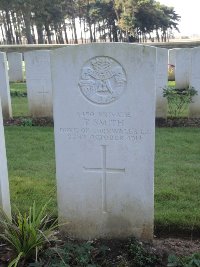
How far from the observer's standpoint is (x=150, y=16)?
150ft

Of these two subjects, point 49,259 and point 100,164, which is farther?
point 100,164

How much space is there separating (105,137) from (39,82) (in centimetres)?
552

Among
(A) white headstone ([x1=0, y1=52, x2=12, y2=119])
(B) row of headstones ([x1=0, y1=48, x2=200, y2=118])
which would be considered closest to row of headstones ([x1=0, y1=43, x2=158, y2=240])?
(B) row of headstones ([x1=0, y1=48, x2=200, y2=118])

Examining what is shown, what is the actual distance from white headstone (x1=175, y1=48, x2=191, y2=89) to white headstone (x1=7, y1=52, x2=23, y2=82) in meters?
6.58

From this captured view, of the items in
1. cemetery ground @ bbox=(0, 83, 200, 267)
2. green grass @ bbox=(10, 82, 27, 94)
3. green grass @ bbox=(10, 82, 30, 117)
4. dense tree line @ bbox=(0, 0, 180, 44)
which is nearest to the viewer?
cemetery ground @ bbox=(0, 83, 200, 267)

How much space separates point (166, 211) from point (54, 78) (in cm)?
178

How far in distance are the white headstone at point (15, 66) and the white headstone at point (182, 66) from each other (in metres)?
6.58

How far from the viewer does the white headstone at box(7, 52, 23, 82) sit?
49.9 feet

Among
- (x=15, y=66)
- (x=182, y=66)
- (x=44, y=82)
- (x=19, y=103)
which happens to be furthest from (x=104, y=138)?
(x=15, y=66)

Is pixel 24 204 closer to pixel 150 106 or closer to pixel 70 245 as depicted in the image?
pixel 70 245

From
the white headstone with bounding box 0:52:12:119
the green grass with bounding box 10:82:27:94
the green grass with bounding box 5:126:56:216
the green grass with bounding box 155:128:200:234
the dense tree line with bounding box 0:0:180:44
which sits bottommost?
the green grass with bounding box 155:128:200:234

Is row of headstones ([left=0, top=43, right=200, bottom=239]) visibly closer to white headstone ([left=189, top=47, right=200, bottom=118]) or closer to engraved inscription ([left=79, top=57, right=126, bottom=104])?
engraved inscription ([left=79, top=57, right=126, bottom=104])

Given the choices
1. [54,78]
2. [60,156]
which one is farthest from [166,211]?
[54,78]

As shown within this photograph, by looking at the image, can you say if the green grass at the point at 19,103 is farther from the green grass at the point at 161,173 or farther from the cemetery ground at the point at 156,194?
the green grass at the point at 161,173
